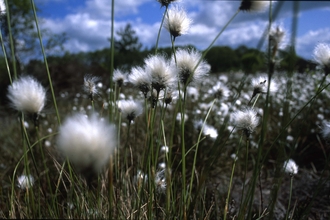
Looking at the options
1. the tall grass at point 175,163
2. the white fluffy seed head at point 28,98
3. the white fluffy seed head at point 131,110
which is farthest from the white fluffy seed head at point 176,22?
the white fluffy seed head at point 28,98

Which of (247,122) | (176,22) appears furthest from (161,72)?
(247,122)

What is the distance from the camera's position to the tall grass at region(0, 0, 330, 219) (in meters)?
1.24

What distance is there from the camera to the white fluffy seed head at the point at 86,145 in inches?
29.3

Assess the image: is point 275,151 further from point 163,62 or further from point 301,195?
point 163,62

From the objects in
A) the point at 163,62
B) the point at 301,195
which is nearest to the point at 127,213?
the point at 163,62

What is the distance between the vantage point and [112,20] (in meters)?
1.19

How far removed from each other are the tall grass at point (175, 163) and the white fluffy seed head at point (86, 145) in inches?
1.1

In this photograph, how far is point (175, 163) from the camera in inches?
129

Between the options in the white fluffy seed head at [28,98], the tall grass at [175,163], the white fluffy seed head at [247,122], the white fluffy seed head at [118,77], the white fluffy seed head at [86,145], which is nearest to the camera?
the white fluffy seed head at [86,145]

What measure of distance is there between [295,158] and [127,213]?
3.20 meters

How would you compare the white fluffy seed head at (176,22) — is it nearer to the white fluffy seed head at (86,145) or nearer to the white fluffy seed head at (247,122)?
the white fluffy seed head at (247,122)

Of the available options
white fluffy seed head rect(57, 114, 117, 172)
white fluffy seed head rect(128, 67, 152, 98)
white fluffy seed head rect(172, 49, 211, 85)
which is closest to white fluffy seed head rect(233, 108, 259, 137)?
white fluffy seed head rect(172, 49, 211, 85)

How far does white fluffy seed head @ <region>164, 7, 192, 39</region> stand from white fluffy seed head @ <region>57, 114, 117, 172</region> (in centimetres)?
83

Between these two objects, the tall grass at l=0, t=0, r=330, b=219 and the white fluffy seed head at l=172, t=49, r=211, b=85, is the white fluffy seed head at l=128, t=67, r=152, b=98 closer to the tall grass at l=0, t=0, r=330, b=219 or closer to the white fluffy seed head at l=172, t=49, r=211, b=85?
the tall grass at l=0, t=0, r=330, b=219
